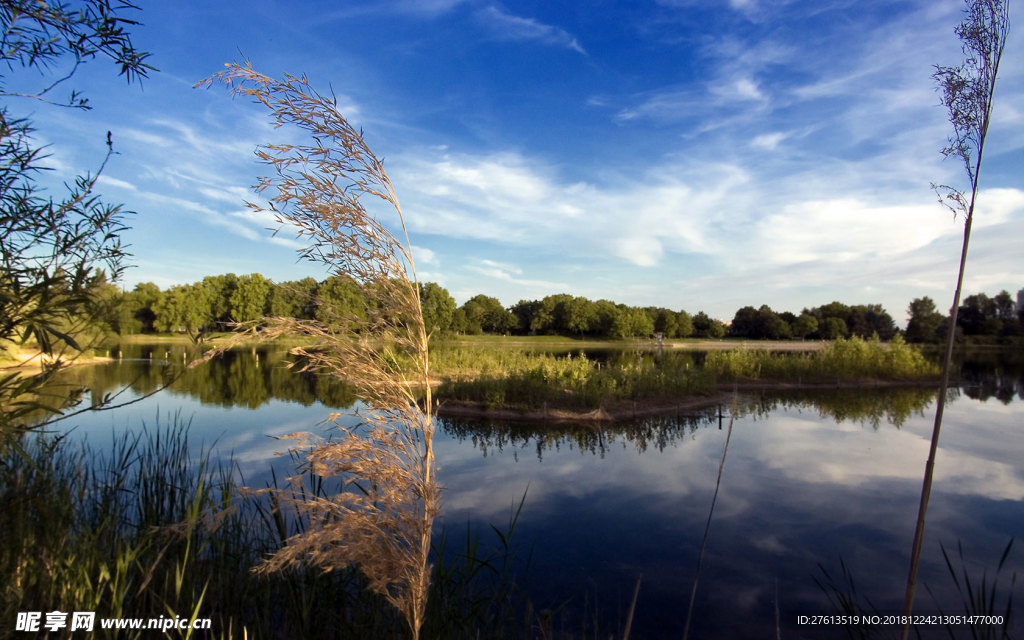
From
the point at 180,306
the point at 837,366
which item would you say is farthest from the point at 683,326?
the point at 180,306

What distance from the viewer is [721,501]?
9484 millimetres

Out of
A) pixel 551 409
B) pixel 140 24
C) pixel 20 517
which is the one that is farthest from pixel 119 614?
pixel 551 409

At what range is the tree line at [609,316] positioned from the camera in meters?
74.1

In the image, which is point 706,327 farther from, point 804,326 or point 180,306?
point 180,306

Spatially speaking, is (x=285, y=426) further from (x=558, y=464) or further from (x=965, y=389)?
(x=965, y=389)

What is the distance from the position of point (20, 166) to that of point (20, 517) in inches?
109

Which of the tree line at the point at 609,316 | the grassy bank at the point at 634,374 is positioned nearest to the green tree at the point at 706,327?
the tree line at the point at 609,316

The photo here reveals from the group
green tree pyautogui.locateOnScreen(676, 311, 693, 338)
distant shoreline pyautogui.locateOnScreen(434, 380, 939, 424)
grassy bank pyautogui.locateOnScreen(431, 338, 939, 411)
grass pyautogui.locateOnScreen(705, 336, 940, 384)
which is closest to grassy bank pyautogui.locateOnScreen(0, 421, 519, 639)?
distant shoreline pyautogui.locateOnScreen(434, 380, 939, 424)

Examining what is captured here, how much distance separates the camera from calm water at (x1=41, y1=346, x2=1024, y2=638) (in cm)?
626

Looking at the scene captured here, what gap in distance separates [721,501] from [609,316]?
94.5m

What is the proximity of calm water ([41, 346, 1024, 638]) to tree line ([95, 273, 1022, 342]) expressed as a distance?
36.4 meters

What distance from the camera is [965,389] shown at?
26.2 metres

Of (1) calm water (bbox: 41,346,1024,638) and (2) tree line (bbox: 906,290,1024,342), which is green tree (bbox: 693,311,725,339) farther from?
(1) calm water (bbox: 41,346,1024,638)

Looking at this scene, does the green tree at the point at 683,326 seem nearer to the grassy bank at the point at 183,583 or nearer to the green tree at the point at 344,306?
the grassy bank at the point at 183,583
